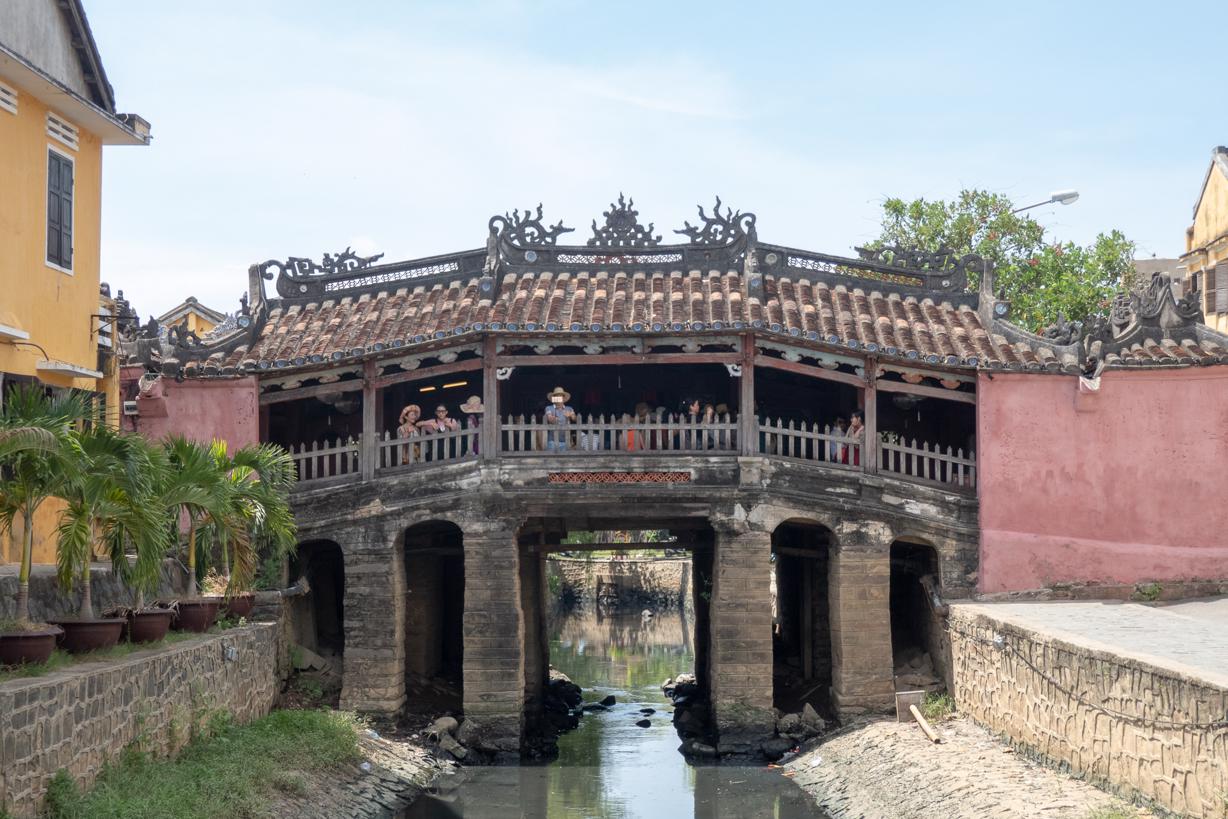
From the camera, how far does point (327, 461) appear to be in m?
21.9

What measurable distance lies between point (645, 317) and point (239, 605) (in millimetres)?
6620

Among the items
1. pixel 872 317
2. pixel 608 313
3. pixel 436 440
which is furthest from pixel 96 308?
pixel 872 317

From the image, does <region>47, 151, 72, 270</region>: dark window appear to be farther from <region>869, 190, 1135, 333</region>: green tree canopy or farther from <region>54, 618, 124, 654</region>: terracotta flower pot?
<region>869, 190, 1135, 333</region>: green tree canopy

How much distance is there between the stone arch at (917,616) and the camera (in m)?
20.8

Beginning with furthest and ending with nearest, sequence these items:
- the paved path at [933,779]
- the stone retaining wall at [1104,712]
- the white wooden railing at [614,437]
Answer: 1. the white wooden railing at [614,437]
2. the paved path at [933,779]
3. the stone retaining wall at [1104,712]

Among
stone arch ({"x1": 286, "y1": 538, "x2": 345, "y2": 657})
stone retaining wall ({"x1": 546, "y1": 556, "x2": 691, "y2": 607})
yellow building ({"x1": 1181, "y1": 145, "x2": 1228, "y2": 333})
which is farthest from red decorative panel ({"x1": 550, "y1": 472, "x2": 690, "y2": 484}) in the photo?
stone retaining wall ({"x1": 546, "y1": 556, "x2": 691, "y2": 607})

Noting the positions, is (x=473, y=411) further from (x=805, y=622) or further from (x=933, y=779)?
(x=933, y=779)

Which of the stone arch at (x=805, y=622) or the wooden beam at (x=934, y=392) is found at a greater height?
the wooden beam at (x=934, y=392)

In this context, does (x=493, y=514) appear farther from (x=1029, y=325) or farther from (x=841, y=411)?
(x=1029, y=325)

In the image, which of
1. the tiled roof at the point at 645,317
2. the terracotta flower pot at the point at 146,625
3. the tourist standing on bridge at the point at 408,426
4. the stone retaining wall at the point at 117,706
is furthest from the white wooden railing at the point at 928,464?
the terracotta flower pot at the point at 146,625

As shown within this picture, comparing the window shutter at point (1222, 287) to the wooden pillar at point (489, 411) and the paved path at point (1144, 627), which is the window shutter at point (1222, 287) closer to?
the paved path at point (1144, 627)

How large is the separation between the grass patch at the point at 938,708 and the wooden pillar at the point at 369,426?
818 centimetres

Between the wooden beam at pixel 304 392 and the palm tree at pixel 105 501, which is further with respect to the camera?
the wooden beam at pixel 304 392

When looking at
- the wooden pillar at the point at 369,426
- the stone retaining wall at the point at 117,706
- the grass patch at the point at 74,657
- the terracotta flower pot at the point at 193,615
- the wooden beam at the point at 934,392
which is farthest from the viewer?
the wooden pillar at the point at 369,426
